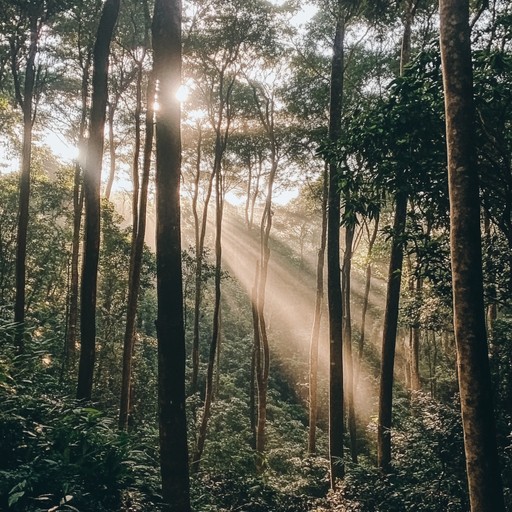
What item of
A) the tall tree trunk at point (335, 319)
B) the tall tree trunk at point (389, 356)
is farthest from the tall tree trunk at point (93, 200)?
the tall tree trunk at point (389, 356)

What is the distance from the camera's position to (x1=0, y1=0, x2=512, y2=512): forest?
441 cm

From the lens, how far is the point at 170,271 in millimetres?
5207

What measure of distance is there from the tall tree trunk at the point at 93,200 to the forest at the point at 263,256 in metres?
0.04

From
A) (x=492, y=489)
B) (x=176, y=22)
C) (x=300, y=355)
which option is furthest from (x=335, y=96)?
(x=300, y=355)

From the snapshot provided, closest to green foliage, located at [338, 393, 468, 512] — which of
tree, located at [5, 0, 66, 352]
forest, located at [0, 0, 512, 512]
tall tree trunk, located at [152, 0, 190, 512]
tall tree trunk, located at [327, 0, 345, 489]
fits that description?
forest, located at [0, 0, 512, 512]

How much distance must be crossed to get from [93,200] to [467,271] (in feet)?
23.0

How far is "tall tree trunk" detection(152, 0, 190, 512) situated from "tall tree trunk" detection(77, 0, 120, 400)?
3.43m

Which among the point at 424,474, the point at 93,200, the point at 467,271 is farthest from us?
the point at 93,200

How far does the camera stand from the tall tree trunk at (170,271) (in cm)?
496

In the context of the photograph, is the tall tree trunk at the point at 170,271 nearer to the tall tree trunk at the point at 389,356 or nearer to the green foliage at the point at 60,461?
the green foliage at the point at 60,461

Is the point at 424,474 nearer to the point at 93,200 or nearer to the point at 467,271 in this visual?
the point at 467,271

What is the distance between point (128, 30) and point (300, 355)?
72.0 ft

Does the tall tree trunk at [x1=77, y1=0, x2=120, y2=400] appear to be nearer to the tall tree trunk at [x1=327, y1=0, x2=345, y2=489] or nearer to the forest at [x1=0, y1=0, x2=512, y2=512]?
the forest at [x1=0, y1=0, x2=512, y2=512]

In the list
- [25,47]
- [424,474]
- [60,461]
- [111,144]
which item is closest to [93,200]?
[60,461]
